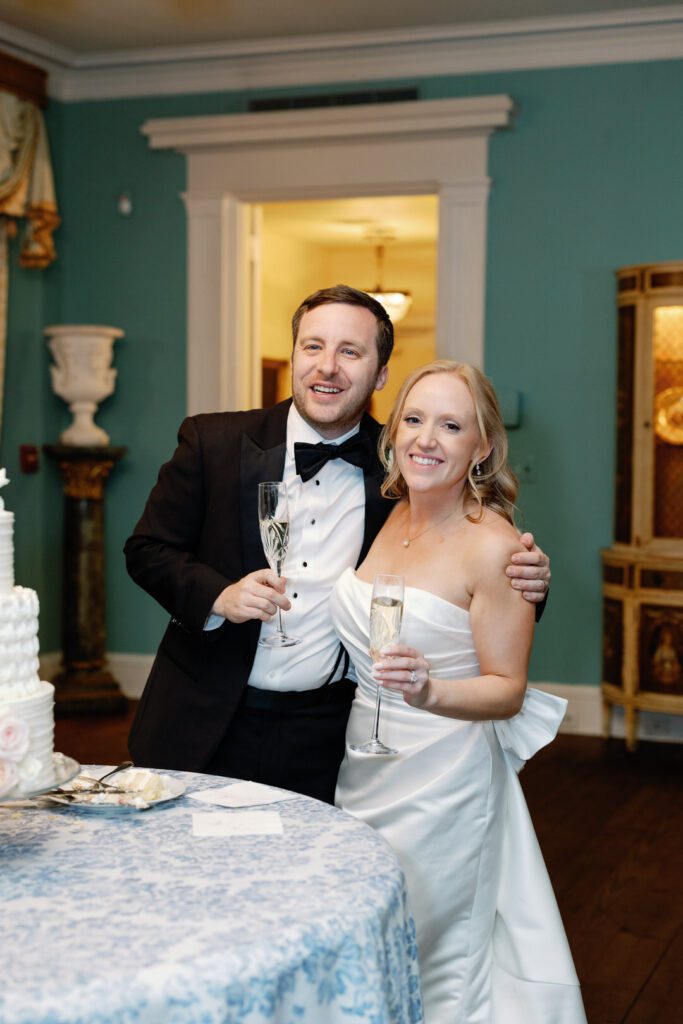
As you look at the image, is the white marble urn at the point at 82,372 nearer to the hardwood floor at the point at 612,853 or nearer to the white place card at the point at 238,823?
the hardwood floor at the point at 612,853

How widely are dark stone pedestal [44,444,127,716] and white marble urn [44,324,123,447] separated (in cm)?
11

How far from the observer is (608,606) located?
5.72m

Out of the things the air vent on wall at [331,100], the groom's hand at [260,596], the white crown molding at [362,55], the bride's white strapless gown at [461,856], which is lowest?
the bride's white strapless gown at [461,856]

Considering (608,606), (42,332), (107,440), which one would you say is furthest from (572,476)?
(42,332)

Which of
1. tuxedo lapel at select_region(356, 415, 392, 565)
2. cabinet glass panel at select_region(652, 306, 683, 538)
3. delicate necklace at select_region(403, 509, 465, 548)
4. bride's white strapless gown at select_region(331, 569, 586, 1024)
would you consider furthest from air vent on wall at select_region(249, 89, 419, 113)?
bride's white strapless gown at select_region(331, 569, 586, 1024)

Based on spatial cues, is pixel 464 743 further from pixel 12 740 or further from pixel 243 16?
pixel 243 16

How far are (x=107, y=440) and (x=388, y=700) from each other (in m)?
4.34

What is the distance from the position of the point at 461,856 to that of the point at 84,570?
4397 mm

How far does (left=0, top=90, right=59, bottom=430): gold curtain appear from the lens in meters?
6.10

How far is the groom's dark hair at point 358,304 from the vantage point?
255cm

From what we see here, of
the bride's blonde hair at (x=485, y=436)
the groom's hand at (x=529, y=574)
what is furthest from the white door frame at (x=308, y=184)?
the groom's hand at (x=529, y=574)

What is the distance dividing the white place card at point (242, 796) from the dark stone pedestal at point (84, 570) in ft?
14.6

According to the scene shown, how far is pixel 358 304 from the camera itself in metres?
2.55

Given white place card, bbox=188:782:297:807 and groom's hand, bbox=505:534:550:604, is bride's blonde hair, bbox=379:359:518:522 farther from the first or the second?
white place card, bbox=188:782:297:807
